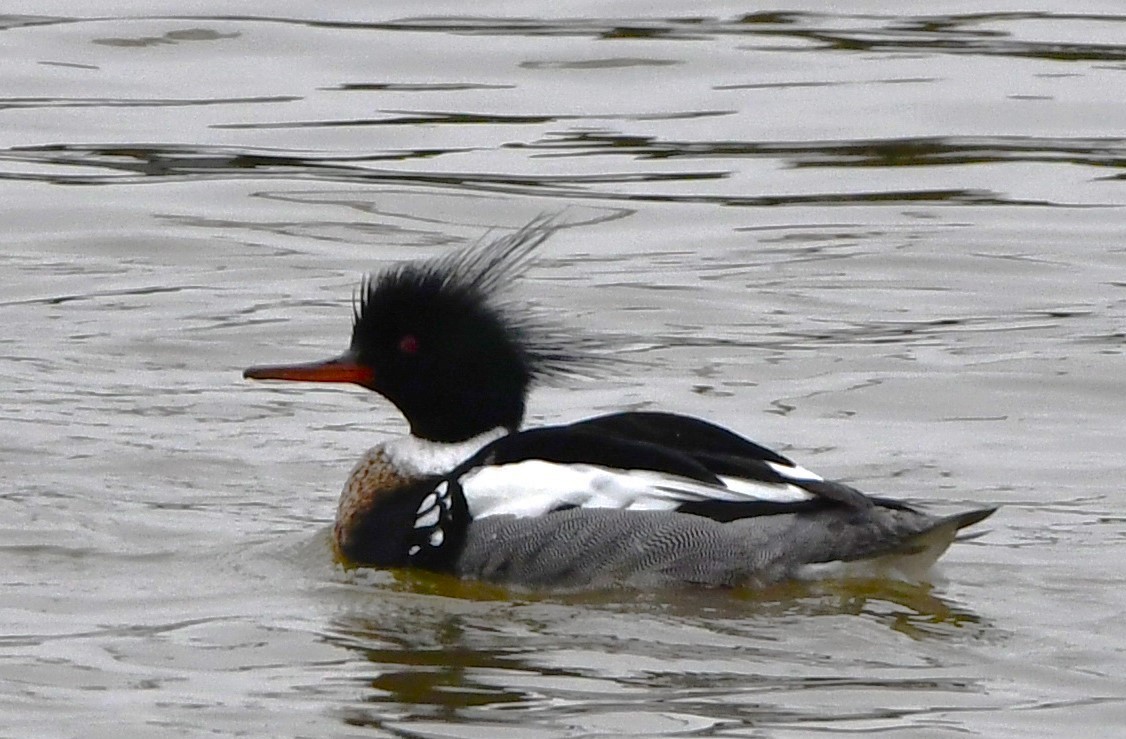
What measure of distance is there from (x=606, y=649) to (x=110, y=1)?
1086 cm

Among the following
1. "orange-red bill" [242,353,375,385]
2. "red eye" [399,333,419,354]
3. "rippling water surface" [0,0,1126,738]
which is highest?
"red eye" [399,333,419,354]

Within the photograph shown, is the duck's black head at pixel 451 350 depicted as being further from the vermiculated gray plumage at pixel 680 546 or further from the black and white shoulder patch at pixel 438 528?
the vermiculated gray plumage at pixel 680 546

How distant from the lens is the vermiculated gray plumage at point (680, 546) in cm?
701

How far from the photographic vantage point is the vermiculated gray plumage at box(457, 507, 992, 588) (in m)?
7.01

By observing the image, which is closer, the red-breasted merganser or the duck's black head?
the red-breasted merganser

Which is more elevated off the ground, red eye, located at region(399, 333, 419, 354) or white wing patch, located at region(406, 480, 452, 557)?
red eye, located at region(399, 333, 419, 354)

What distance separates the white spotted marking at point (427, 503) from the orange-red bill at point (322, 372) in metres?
0.49

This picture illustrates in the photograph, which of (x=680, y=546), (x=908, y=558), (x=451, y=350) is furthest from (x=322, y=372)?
(x=908, y=558)

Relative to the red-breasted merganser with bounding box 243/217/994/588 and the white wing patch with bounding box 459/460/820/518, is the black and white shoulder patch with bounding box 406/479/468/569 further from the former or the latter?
the white wing patch with bounding box 459/460/820/518

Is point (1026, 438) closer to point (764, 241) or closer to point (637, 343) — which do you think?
point (637, 343)

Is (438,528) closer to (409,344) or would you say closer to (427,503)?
(427,503)

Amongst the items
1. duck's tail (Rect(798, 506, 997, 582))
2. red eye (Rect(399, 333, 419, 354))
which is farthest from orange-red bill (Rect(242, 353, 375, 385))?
duck's tail (Rect(798, 506, 997, 582))

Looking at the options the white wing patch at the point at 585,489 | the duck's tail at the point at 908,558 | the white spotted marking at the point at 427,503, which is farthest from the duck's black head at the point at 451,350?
the duck's tail at the point at 908,558

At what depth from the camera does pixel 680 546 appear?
7098 mm
